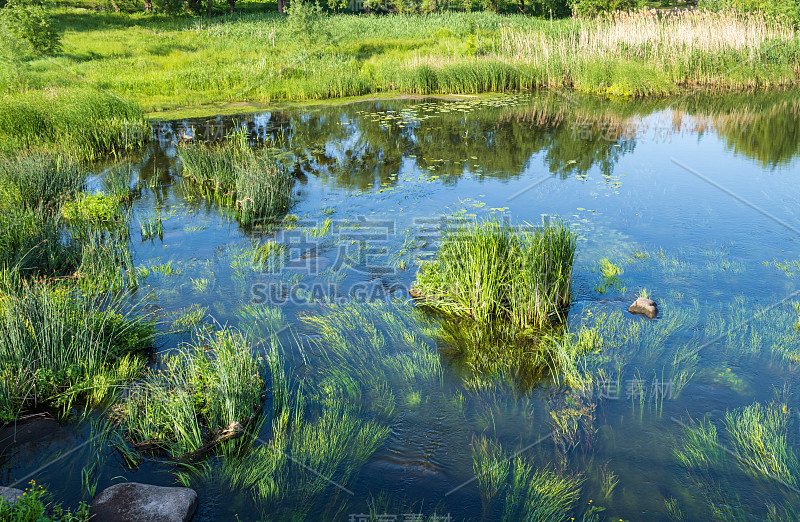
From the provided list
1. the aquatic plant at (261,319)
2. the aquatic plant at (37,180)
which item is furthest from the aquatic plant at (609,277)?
the aquatic plant at (37,180)

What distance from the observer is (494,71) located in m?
20.1

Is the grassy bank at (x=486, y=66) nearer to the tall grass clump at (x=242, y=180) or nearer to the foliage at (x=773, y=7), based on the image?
the foliage at (x=773, y=7)

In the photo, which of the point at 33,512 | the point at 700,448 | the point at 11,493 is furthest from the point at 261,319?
the point at 700,448

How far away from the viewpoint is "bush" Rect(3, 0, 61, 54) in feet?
Answer: 72.8

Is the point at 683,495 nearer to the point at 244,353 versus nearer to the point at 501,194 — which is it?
the point at 244,353

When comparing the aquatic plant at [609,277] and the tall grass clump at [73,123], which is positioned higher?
the tall grass clump at [73,123]

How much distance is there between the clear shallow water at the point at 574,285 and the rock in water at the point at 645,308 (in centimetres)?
11

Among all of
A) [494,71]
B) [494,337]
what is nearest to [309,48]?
[494,71]

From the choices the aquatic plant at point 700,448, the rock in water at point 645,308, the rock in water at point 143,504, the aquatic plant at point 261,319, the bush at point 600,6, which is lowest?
the aquatic plant at point 700,448

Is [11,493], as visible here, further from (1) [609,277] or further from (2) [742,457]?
(1) [609,277]

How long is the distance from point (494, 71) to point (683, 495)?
60.5 feet

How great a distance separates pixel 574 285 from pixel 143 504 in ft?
17.0

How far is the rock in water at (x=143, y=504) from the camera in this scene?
11.9 feet

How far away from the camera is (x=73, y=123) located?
12.4 meters
